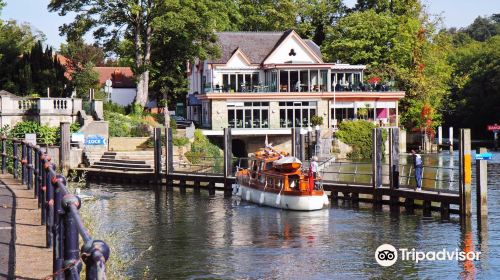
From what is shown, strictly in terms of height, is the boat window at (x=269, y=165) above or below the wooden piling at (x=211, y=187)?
above

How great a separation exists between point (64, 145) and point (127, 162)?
4.56 meters

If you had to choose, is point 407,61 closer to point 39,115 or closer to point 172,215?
point 39,115

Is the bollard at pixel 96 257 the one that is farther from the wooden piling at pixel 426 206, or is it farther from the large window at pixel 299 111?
the large window at pixel 299 111

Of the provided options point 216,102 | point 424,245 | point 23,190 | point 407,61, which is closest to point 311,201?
point 424,245

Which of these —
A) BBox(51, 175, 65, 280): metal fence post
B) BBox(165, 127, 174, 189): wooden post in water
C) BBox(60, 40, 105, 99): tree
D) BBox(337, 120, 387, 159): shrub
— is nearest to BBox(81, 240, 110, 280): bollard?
BBox(51, 175, 65, 280): metal fence post

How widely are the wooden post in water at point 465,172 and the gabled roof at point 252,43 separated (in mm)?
47755

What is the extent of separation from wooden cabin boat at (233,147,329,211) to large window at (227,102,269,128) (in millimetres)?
32914

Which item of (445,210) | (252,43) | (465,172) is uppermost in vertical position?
(252,43)

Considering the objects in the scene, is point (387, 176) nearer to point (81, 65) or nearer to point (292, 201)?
point (292, 201)

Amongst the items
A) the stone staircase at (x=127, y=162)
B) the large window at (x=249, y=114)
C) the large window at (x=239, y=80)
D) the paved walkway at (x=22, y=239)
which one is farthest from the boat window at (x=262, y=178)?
the large window at (x=239, y=80)

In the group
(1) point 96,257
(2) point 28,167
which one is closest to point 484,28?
(2) point 28,167

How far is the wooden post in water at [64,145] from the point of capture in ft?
185

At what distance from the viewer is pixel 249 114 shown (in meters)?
77.0

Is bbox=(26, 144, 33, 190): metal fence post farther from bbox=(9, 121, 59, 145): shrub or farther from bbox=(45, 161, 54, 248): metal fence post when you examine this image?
A: bbox=(9, 121, 59, 145): shrub
